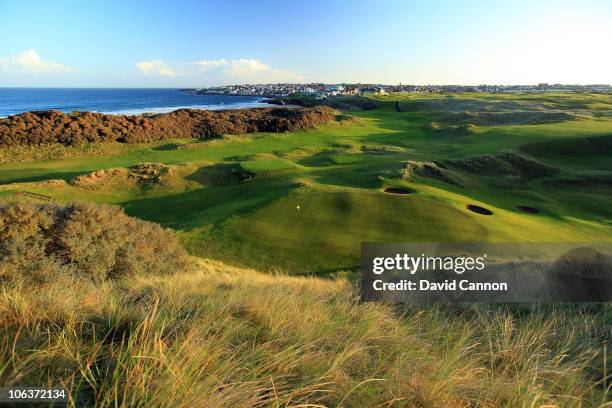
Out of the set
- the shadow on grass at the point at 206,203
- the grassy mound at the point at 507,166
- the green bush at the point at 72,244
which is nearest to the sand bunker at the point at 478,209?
the shadow on grass at the point at 206,203

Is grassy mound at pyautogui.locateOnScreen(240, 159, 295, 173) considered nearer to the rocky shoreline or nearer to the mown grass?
the rocky shoreline

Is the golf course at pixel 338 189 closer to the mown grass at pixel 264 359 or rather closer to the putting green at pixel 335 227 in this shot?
the putting green at pixel 335 227

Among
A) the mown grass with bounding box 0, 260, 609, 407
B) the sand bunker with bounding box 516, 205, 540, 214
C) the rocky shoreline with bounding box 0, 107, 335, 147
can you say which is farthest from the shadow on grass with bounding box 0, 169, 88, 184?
the sand bunker with bounding box 516, 205, 540, 214

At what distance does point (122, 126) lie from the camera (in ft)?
168

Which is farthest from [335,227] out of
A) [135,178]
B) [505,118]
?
[505,118]

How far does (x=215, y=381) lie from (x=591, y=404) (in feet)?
9.56

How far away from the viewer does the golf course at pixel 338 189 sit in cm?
1839

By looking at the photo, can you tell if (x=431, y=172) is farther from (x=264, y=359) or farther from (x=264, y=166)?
(x=264, y=359)

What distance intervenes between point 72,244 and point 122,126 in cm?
4605

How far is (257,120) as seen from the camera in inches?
2611

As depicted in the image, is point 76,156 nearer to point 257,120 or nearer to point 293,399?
point 257,120

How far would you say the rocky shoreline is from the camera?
46469 millimetres

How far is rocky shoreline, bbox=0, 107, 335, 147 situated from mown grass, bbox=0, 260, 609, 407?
167 ft

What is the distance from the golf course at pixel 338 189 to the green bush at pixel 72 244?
549 cm
